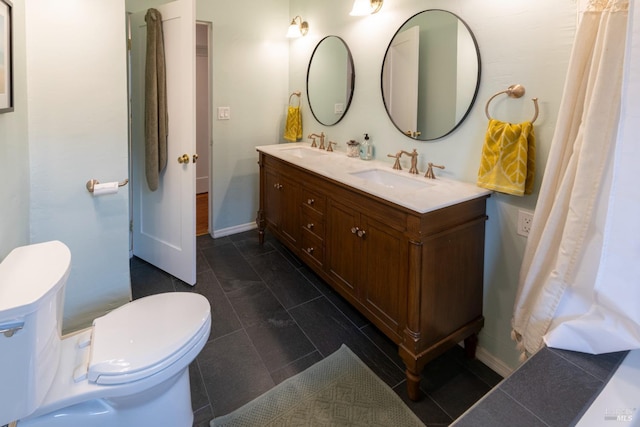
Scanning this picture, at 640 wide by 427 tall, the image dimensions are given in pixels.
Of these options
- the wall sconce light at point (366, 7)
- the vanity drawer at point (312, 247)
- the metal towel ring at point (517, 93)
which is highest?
the wall sconce light at point (366, 7)

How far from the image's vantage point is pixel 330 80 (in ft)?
9.78

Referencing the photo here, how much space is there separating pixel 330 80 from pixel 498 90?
1.53 m

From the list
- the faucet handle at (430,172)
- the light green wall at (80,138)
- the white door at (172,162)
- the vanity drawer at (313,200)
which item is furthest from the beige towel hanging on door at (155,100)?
the faucet handle at (430,172)

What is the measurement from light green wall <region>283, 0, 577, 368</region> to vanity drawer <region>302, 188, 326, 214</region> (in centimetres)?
54

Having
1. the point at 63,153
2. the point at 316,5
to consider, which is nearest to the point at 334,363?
the point at 63,153

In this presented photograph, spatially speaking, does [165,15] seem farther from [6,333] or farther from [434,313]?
[434,313]

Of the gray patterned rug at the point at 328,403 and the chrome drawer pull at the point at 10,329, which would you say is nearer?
the chrome drawer pull at the point at 10,329

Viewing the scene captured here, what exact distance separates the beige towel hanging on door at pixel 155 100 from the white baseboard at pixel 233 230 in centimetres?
100

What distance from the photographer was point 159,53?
8.19ft

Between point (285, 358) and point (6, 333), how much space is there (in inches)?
48.7

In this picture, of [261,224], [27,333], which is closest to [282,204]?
[261,224]

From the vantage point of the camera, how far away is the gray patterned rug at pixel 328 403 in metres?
1.57

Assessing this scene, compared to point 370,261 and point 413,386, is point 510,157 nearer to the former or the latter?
point 370,261

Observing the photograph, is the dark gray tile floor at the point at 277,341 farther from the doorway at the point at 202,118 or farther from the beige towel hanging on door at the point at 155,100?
the doorway at the point at 202,118
